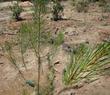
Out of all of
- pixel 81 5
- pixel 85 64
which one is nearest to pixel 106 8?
pixel 81 5

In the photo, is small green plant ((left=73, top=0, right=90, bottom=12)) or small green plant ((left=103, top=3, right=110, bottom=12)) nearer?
small green plant ((left=103, top=3, right=110, bottom=12))

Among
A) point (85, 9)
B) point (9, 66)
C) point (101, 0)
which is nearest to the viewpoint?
point (9, 66)

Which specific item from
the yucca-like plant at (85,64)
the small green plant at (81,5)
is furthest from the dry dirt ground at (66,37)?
the yucca-like plant at (85,64)

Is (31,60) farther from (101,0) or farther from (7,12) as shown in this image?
(101,0)

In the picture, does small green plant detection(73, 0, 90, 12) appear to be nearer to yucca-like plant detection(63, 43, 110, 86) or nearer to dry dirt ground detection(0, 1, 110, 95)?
dry dirt ground detection(0, 1, 110, 95)

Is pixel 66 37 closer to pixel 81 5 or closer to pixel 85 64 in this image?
pixel 81 5

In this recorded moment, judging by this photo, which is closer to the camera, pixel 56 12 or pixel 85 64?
pixel 85 64

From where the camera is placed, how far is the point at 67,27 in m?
6.59

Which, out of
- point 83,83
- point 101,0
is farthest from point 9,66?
point 101,0

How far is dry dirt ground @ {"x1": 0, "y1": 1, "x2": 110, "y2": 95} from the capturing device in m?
3.95

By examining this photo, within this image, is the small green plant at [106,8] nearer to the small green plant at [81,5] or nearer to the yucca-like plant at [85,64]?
the small green plant at [81,5]

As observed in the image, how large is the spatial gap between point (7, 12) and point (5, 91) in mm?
4805

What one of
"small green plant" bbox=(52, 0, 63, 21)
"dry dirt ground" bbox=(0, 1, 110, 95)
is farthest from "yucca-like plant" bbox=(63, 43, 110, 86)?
"small green plant" bbox=(52, 0, 63, 21)

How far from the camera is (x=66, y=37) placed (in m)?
5.90
